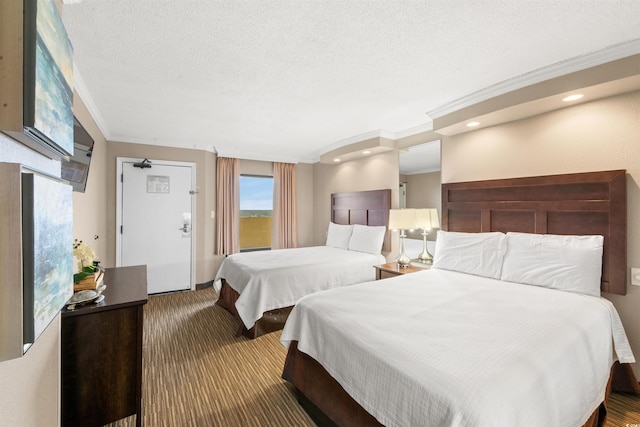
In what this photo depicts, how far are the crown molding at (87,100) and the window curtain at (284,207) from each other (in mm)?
2682

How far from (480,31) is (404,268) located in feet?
7.88

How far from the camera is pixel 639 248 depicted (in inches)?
78.1

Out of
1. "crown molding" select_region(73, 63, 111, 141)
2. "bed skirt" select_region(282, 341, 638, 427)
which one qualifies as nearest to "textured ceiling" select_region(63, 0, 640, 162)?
"crown molding" select_region(73, 63, 111, 141)

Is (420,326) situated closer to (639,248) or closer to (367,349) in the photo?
(367,349)

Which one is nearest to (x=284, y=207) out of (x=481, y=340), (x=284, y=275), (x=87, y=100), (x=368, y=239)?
(x=368, y=239)

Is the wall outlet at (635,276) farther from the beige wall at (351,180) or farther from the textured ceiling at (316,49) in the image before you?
the beige wall at (351,180)

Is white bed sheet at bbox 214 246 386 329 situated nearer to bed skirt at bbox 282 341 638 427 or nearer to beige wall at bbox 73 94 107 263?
bed skirt at bbox 282 341 638 427

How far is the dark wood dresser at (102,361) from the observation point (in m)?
1.51

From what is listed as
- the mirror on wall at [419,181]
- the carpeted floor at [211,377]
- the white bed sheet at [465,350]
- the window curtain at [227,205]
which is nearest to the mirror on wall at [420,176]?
the mirror on wall at [419,181]

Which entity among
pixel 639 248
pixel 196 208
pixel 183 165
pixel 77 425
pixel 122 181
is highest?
pixel 183 165

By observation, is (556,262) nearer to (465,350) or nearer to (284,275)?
(465,350)

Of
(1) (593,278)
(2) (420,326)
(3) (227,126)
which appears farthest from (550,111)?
(3) (227,126)

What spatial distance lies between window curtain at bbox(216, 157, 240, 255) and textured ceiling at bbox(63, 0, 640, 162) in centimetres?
169

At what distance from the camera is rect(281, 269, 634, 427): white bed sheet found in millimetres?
1062
